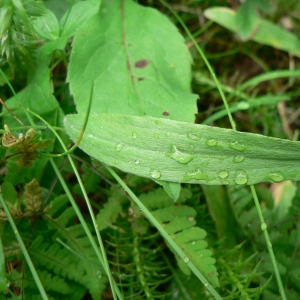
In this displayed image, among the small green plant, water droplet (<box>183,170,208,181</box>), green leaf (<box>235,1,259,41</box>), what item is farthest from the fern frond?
green leaf (<box>235,1,259,41</box>)

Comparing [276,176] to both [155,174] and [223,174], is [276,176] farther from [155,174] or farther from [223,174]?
[155,174]

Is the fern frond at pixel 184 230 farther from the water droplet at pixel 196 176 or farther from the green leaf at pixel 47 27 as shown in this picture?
the green leaf at pixel 47 27

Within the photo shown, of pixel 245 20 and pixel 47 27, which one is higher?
pixel 47 27

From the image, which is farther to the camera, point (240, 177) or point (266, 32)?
point (266, 32)

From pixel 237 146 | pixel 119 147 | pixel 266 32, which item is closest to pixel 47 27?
pixel 119 147

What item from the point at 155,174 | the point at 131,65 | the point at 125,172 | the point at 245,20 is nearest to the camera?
the point at 155,174

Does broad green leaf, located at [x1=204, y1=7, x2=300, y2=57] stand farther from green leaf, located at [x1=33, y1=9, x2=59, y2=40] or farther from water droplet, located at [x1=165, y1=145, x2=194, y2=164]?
water droplet, located at [x1=165, y1=145, x2=194, y2=164]

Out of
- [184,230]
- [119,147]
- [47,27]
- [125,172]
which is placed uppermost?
[47,27]
